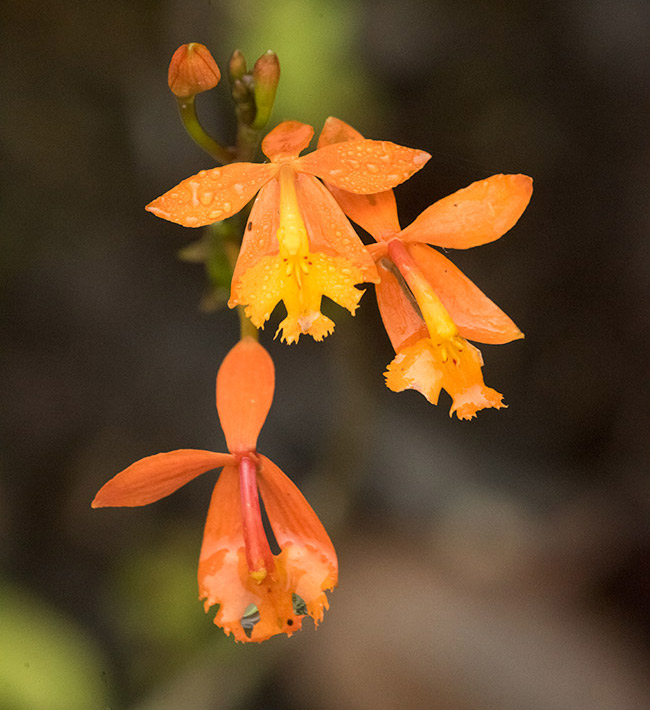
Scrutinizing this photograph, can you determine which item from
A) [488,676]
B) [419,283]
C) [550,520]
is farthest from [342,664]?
[419,283]

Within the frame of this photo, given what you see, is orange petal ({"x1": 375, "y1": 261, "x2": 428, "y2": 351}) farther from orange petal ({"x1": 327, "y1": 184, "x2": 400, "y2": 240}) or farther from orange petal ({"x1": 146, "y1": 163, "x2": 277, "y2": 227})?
orange petal ({"x1": 146, "y1": 163, "x2": 277, "y2": 227})

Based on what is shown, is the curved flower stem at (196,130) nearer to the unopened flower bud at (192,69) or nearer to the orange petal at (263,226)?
the unopened flower bud at (192,69)

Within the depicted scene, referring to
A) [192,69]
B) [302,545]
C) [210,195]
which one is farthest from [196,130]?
[302,545]

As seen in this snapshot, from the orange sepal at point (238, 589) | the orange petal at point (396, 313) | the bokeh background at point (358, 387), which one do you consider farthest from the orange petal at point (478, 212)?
the bokeh background at point (358, 387)

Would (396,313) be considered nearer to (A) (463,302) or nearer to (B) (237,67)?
(A) (463,302)

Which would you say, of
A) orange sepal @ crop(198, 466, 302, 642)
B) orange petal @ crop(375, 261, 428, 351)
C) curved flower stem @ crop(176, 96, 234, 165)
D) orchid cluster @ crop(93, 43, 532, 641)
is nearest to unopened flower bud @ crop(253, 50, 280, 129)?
orchid cluster @ crop(93, 43, 532, 641)

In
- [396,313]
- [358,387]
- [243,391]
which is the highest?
[396,313]

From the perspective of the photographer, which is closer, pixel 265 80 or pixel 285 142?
pixel 285 142
